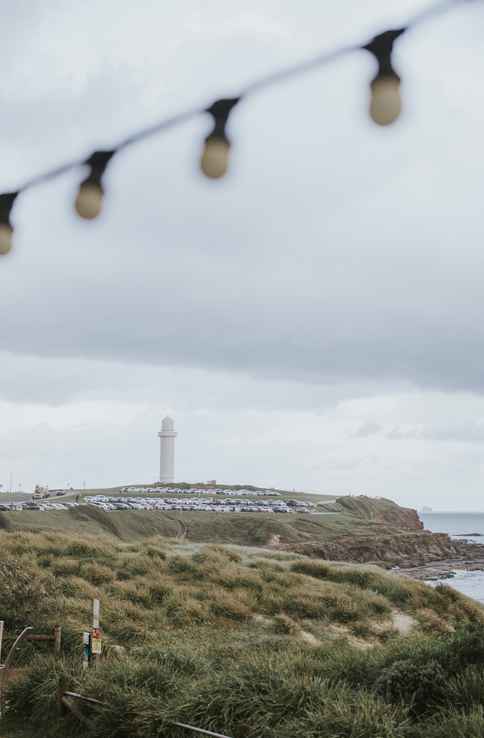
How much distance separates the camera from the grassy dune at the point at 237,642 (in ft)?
27.7

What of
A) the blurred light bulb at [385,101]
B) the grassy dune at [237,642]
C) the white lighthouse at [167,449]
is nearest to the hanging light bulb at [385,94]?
the blurred light bulb at [385,101]

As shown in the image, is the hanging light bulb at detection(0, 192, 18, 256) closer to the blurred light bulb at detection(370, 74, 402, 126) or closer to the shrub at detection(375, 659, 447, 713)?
the blurred light bulb at detection(370, 74, 402, 126)

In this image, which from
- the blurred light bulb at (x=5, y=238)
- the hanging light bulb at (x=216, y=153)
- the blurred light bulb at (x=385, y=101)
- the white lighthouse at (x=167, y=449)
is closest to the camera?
the blurred light bulb at (x=385, y=101)

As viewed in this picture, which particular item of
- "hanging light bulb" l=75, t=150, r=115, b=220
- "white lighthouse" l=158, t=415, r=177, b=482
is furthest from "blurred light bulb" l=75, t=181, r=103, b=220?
"white lighthouse" l=158, t=415, r=177, b=482

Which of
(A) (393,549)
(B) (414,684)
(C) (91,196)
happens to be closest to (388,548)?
(A) (393,549)

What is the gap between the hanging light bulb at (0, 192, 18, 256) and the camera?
4.31 meters

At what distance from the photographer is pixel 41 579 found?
18.5 m

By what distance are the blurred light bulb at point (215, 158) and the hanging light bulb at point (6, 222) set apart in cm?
141

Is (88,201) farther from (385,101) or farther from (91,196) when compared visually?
(385,101)

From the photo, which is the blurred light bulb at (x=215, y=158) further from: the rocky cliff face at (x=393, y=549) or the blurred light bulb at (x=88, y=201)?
the rocky cliff face at (x=393, y=549)

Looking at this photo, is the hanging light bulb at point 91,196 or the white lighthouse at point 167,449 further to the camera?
the white lighthouse at point 167,449

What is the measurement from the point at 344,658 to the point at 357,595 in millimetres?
10921

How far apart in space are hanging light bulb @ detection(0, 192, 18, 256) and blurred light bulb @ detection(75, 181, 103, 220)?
69cm

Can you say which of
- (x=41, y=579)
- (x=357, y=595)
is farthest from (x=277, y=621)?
(x=41, y=579)
